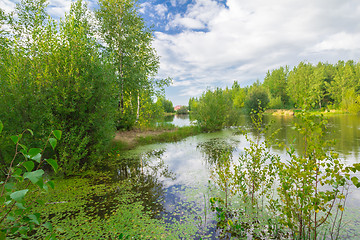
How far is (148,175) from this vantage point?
643 cm

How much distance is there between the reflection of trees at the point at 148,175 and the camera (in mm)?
4574

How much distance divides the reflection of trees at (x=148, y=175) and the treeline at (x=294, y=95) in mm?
3560

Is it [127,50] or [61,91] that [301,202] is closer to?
[61,91]

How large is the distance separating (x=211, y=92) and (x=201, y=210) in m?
14.8

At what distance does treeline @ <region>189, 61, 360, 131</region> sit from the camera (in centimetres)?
395

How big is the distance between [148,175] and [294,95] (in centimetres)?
3896

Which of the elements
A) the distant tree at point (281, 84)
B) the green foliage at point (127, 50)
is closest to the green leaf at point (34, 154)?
the green foliage at point (127, 50)

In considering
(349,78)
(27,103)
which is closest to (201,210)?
(27,103)

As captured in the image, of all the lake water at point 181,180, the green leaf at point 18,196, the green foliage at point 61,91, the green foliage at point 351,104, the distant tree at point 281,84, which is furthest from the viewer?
the distant tree at point 281,84

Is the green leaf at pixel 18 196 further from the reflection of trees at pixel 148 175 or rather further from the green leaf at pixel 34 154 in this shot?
the reflection of trees at pixel 148 175

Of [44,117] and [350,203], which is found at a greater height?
[44,117]

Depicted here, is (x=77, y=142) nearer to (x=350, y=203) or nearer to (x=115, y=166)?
(x=115, y=166)

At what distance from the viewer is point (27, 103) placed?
5398mm

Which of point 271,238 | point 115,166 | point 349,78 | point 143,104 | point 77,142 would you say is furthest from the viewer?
point 349,78
